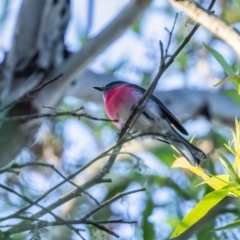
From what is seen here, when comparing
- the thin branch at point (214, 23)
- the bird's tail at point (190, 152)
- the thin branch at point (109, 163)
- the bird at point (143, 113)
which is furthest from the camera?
the bird at point (143, 113)

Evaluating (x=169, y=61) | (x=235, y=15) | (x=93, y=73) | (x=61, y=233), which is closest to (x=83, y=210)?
(x=61, y=233)

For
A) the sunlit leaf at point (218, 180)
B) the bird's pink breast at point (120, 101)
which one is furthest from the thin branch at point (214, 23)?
the bird's pink breast at point (120, 101)

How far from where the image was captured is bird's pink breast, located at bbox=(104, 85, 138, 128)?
5.09ft

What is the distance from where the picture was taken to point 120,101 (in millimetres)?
1585

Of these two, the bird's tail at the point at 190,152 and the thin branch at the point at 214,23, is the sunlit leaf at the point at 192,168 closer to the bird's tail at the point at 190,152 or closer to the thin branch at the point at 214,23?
the bird's tail at the point at 190,152

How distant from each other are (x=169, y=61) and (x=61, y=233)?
0.81 m

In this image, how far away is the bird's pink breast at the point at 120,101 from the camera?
5.09 feet

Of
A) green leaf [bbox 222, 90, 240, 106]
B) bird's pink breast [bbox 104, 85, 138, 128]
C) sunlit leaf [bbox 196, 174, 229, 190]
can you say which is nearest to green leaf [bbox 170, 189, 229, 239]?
sunlit leaf [bbox 196, 174, 229, 190]

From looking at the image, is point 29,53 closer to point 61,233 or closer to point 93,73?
point 93,73

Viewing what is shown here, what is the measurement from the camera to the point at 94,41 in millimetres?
2172

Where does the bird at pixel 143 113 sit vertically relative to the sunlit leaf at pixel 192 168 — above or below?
above

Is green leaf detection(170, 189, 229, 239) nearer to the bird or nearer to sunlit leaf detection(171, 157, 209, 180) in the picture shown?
sunlit leaf detection(171, 157, 209, 180)

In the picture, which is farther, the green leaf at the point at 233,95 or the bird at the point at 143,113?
the bird at the point at 143,113

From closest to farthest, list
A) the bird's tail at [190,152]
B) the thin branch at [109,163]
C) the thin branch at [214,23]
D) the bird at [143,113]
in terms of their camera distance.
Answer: the thin branch at [109,163] < the thin branch at [214,23] < the bird's tail at [190,152] < the bird at [143,113]
